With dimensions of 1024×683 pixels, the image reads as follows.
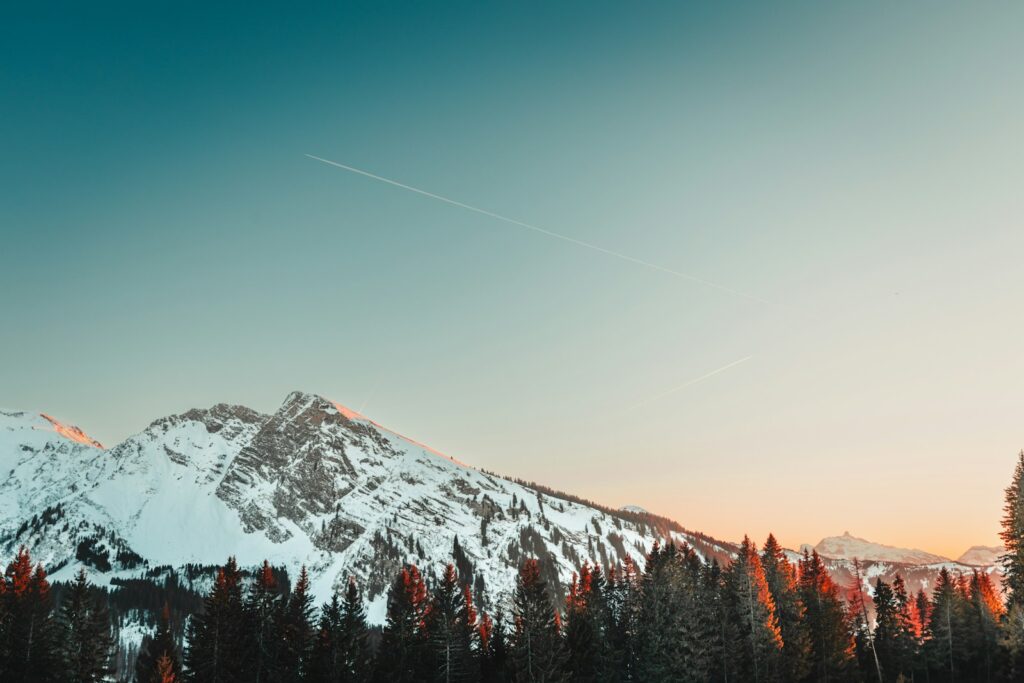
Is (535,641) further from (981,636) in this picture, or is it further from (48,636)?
(981,636)

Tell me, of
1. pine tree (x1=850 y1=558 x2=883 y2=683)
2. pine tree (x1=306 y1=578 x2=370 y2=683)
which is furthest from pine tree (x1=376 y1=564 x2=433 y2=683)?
pine tree (x1=850 y1=558 x2=883 y2=683)

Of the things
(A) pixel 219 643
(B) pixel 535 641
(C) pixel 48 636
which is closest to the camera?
(B) pixel 535 641

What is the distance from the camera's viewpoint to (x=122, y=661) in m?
190

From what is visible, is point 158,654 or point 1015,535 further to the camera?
point 158,654

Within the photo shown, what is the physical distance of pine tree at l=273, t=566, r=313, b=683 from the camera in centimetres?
5666

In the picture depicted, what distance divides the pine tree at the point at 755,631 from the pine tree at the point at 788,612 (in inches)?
84.0

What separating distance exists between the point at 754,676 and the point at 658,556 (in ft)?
57.6

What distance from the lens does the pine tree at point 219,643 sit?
55.6 metres

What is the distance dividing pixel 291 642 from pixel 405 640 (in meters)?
9.20

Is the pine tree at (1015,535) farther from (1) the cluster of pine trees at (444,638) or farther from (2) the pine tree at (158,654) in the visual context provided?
(2) the pine tree at (158,654)

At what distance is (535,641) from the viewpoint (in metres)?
52.4

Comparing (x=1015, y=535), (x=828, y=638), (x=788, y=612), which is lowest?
(x=828, y=638)

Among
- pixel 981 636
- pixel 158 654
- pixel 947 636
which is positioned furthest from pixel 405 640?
Result: pixel 981 636

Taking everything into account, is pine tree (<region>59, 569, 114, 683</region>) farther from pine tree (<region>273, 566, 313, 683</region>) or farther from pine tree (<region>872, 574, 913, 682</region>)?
pine tree (<region>872, 574, 913, 682</region>)
